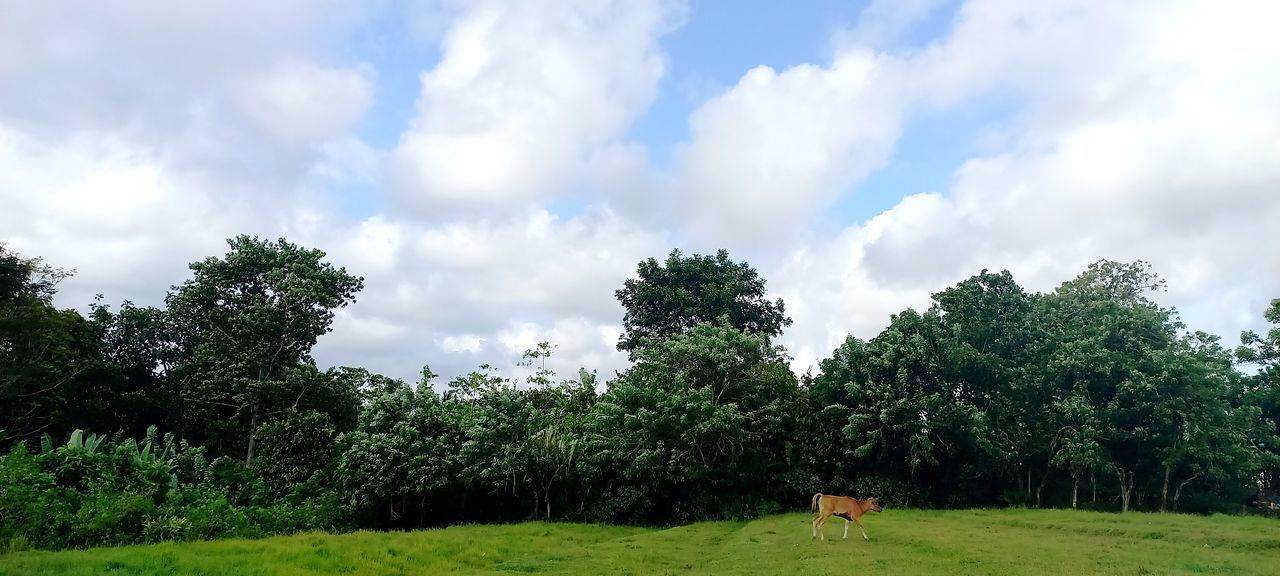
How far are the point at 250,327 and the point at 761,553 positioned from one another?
2656cm

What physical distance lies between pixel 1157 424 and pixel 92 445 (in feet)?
123

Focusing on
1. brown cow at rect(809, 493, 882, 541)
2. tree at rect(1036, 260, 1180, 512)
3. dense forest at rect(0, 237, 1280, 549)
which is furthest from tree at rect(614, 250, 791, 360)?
brown cow at rect(809, 493, 882, 541)

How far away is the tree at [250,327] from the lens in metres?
32.8

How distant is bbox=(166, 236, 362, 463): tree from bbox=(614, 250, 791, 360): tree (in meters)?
15.4

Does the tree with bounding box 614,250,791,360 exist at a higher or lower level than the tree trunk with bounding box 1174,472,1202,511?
higher

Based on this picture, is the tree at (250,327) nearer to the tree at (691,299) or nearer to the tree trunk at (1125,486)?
the tree at (691,299)

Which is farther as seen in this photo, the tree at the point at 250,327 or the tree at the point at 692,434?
the tree at the point at 250,327

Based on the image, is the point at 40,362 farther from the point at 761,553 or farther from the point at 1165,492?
the point at 1165,492

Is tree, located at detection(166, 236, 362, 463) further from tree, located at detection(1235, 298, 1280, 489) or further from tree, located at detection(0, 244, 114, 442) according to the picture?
tree, located at detection(1235, 298, 1280, 489)

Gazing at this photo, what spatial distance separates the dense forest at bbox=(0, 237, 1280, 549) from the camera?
25.5 meters

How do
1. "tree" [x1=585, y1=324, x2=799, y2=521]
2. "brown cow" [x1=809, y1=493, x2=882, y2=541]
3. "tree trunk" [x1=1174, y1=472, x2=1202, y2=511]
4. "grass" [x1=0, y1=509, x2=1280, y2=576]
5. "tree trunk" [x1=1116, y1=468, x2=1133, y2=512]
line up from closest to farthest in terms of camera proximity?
"grass" [x1=0, y1=509, x2=1280, y2=576], "brown cow" [x1=809, y1=493, x2=882, y2=541], "tree" [x1=585, y1=324, x2=799, y2=521], "tree trunk" [x1=1116, y1=468, x2=1133, y2=512], "tree trunk" [x1=1174, y1=472, x2=1202, y2=511]

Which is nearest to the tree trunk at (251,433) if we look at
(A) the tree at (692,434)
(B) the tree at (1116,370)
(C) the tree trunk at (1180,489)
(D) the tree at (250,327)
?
(D) the tree at (250,327)

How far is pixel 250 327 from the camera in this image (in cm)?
3250

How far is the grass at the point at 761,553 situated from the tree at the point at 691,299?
20.1 m
